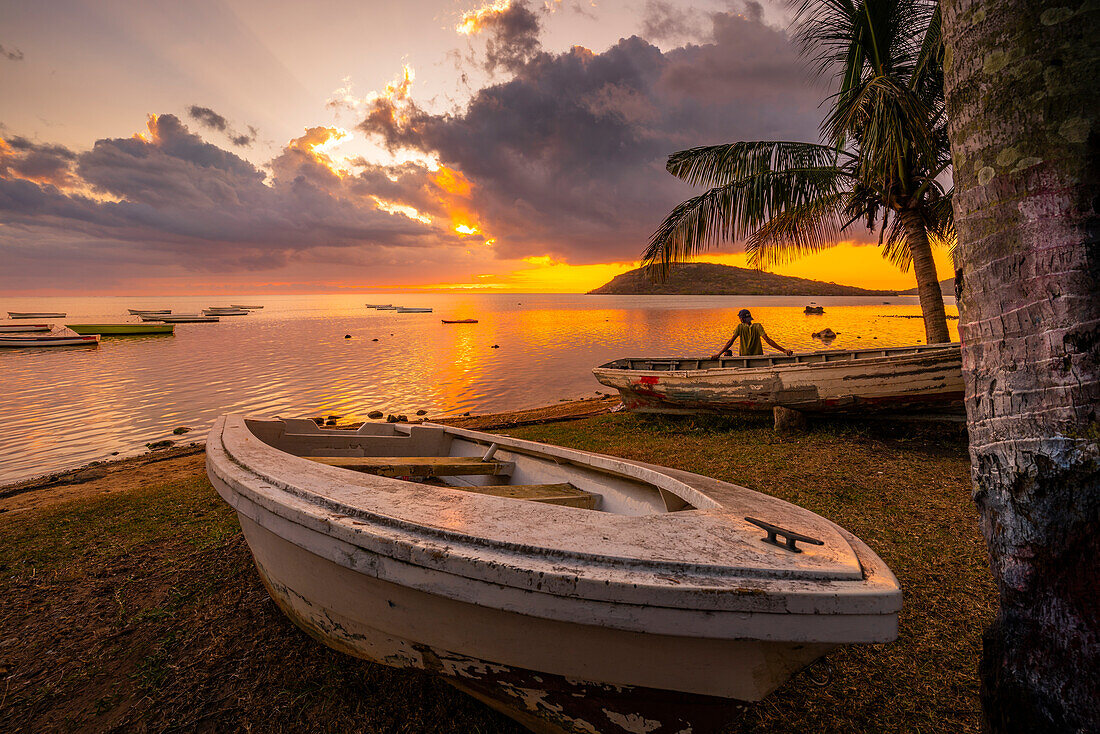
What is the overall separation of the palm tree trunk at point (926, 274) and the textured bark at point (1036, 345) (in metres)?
8.96

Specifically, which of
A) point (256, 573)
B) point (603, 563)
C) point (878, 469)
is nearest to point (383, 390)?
point (256, 573)

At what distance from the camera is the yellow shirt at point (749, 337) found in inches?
389

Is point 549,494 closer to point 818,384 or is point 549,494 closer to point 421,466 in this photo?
point 421,466

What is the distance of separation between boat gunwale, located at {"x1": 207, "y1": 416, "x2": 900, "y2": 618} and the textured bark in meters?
0.61

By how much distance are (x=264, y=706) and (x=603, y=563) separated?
2.41 m

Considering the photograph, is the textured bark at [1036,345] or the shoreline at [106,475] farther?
the shoreline at [106,475]

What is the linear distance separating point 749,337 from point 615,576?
945 centimetres

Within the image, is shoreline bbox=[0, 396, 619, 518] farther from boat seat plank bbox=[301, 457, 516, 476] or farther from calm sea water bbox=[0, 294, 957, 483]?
boat seat plank bbox=[301, 457, 516, 476]

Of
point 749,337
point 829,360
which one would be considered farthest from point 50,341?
point 829,360

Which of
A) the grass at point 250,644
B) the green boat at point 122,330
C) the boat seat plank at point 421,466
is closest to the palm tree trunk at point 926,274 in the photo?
the grass at point 250,644

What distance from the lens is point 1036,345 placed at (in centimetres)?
174

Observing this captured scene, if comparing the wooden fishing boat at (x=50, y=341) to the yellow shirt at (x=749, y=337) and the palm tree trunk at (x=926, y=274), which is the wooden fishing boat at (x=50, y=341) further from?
the palm tree trunk at (x=926, y=274)

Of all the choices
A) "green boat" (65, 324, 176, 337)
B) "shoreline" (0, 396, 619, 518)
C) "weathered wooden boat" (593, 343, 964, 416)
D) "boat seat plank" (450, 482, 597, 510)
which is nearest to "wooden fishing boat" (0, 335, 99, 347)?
"green boat" (65, 324, 176, 337)

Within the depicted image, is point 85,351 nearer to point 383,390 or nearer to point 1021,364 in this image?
point 383,390
